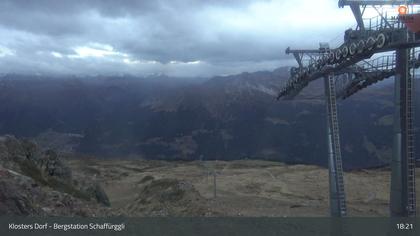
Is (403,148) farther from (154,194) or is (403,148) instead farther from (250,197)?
(250,197)

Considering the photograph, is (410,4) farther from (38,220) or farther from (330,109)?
(38,220)

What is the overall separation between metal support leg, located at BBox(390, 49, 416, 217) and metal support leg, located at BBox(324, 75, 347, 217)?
6.81 metres

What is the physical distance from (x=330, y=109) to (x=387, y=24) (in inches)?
327

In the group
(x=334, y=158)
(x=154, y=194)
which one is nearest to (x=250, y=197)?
(x=154, y=194)

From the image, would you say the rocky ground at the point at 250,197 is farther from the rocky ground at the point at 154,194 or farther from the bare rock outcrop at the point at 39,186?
the bare rock outcrop at the point at 39,186

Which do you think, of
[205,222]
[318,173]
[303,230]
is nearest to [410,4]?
[303,230]

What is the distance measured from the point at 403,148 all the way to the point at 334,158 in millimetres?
7556

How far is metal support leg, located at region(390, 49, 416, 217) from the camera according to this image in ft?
77.3

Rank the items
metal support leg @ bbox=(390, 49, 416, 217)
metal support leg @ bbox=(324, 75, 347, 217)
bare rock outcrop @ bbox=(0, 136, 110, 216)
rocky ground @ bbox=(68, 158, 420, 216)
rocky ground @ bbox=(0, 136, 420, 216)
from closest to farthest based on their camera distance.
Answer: metal support leg @ bbox=(390, 49, 416, 217) → bare rock outcrop @ bbox=(0, 136, 110, 216) → rocky ground @ bbox=(0, 136, 420, 216) → metal support leg @ bbox=(324, 75, 347, 217) → rocky ground @ bbox=(68, 158, 420, 216)

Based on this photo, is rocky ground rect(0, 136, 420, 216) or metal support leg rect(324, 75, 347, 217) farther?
metal support leg rect(324, 75, 347, 217)

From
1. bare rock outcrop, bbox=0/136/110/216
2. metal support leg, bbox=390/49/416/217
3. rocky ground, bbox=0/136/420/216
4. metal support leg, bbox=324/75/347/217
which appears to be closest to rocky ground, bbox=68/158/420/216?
rocky ground, bbox=0/136/420/216

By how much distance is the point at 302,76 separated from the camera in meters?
35.2

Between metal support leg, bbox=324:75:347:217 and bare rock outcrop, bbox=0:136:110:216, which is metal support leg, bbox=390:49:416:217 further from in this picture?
bare rock outcrop, bbox=0:136:110:216

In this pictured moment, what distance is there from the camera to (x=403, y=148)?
78.0 feet
